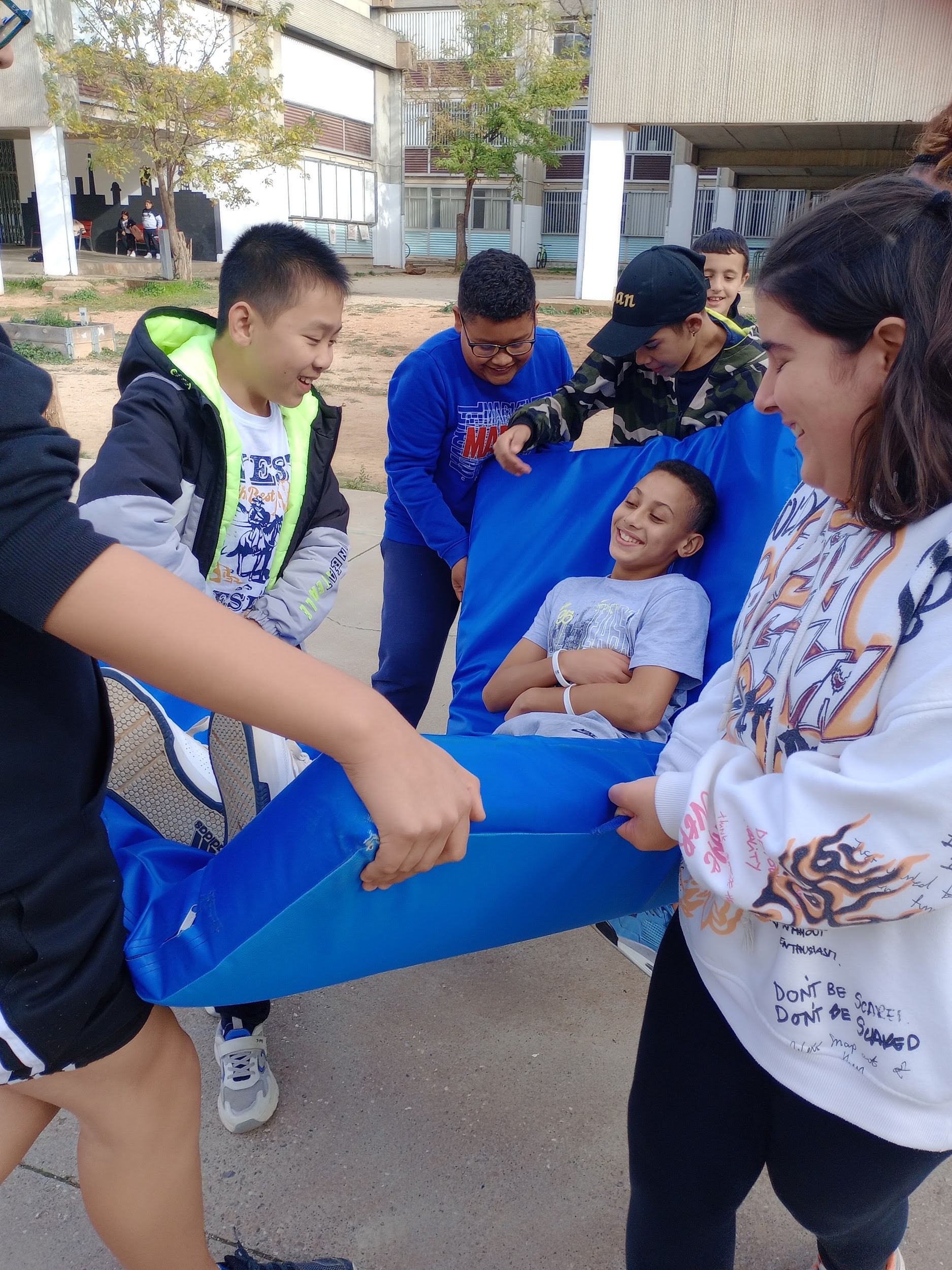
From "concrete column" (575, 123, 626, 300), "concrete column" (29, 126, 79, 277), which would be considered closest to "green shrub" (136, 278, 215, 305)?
"concrete column" (29, 126, 79, 277)

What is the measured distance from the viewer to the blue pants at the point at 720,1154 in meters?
1.19

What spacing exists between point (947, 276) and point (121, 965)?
1.27m

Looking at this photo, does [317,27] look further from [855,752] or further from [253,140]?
[855,752]

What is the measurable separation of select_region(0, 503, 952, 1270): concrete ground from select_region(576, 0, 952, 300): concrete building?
19.6m

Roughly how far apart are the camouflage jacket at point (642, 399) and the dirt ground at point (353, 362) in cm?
372

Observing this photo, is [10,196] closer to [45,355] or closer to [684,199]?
[684,199]

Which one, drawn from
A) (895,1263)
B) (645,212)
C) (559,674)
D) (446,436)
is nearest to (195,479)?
(559,674)

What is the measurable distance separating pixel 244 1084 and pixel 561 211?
37051mm

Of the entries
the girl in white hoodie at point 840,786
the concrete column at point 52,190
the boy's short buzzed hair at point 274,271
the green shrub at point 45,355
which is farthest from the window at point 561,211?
the girl in white hoodie at point 840,786

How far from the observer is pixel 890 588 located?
1036mm

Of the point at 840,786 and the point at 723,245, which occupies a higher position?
the point at 723,245

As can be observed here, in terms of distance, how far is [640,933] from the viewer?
7.00 ft

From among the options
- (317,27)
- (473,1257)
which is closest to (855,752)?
(473,1257)

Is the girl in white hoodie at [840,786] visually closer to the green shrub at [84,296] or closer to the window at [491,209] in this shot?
the green shrub at [84,296]
